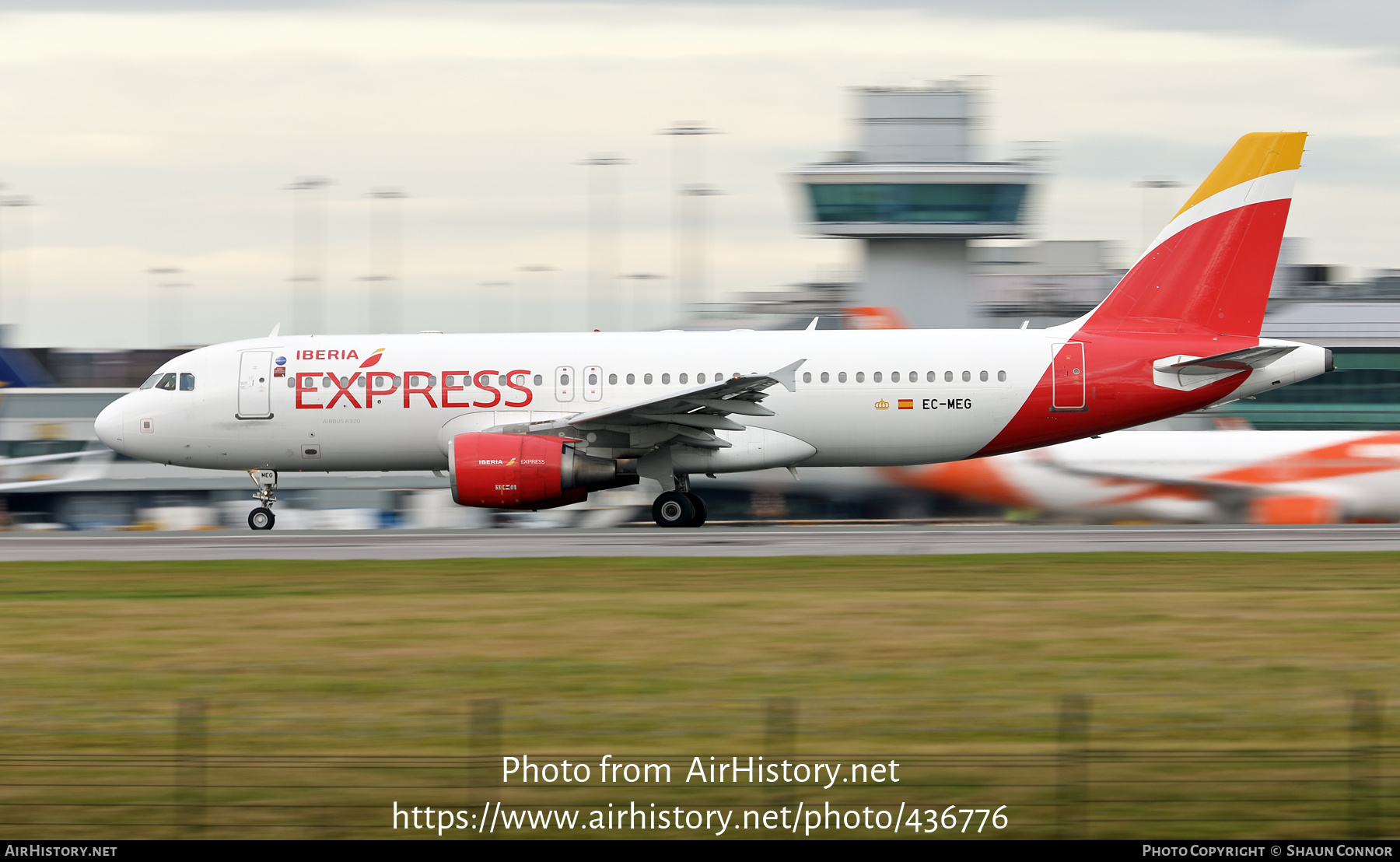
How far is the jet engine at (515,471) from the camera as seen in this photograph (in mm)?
23188

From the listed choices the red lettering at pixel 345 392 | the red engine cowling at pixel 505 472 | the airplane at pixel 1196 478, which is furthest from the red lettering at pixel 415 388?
the airplane at pixel 1196 478

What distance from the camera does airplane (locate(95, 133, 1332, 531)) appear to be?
79.8 feet

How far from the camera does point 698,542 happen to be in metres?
22.3

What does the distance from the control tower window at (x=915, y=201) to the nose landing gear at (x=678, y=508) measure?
19.1 m

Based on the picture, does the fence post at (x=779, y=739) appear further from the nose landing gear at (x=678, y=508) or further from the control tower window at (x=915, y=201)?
the control tower window at (x=915, y=201)

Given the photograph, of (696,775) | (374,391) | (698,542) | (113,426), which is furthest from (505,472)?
(696,775)

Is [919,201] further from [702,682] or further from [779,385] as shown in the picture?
[702,682]

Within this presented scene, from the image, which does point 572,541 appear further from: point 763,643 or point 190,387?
point 763,643

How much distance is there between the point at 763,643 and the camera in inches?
473

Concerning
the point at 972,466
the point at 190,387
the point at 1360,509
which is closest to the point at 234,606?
the point at 190,387

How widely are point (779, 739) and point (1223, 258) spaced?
20645mm

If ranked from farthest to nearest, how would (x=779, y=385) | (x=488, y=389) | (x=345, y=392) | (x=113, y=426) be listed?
(x=113, y=426), (x=345, y=392), (x=488, y=389), (x=779, y=385)

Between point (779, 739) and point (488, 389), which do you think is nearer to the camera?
point (779, 739)
